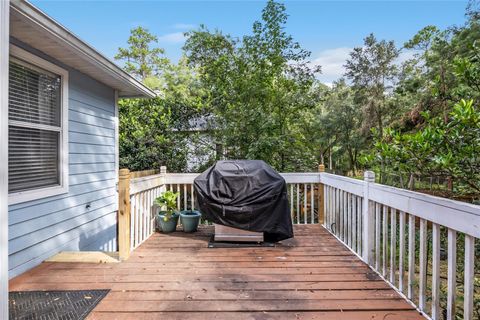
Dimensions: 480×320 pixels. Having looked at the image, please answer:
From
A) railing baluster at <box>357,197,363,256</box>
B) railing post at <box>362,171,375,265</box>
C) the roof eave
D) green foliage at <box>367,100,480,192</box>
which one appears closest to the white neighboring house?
the roof eave

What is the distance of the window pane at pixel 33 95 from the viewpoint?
3049mm

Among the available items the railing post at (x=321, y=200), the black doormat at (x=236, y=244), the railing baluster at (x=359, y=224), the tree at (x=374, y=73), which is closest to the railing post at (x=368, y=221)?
the railing baluster at (x=359, y=224)

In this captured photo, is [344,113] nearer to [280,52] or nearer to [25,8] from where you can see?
[280,52]

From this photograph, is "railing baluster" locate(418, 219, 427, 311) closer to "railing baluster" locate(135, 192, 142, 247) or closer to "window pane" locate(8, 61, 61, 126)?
"railing baluster" locate(135, 192, 142, 247)

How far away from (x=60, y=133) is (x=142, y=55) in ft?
60.4

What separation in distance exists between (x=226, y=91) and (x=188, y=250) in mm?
4702

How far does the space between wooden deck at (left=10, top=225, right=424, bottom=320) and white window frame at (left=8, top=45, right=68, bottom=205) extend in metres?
0.78

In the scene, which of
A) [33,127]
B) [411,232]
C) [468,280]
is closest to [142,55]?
[33,127]

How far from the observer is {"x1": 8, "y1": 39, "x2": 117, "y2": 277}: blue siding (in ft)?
10.2

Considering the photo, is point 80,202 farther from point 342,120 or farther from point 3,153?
point 342,120

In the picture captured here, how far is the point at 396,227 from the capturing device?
12.7ft

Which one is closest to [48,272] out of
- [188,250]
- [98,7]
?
[188,250]

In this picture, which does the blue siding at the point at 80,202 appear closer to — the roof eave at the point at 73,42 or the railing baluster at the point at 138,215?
the roof eave at the point at 73,42

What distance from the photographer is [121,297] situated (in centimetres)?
247
